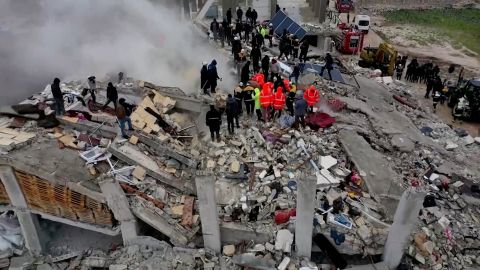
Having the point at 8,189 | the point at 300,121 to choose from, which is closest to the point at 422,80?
the point at 300,121

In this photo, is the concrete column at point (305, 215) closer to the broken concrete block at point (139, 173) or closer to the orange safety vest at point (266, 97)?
the broken concrete block at point (139, 173)

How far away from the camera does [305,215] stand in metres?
9.41

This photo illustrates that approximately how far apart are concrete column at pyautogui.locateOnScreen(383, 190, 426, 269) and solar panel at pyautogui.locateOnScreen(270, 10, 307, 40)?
13695mm

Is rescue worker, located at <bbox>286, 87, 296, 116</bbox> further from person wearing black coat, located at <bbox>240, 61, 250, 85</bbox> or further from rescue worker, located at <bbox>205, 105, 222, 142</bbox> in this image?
rescue worker, located at <bbox>205, 105, 222, 142</bbox>

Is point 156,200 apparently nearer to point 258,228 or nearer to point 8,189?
point 258,228

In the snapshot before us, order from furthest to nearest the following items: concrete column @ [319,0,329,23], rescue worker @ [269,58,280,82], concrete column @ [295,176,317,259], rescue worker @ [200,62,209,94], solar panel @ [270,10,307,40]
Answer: concrete column @ [319,0,329,23] < solar panel @ [270,10,307,40] < rescue worker @ [269,58,280,82] < rescue worker @ [200,62,209,94] < concrete column @ [295,176,317,259]

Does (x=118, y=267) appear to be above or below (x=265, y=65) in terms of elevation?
below

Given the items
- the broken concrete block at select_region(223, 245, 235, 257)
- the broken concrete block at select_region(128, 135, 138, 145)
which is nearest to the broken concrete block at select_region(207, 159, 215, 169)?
the broken concrete block at select_region(128, 135, 138, 145)

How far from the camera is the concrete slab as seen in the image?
11250 millimetres

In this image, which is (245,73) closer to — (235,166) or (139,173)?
(235,166)

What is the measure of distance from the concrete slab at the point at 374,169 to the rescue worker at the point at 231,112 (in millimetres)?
3229

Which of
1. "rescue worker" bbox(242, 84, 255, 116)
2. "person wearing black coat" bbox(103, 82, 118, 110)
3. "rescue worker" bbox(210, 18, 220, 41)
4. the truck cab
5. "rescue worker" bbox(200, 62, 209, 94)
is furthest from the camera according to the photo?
the truck cab

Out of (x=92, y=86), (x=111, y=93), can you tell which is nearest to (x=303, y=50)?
(x=111, y=93)

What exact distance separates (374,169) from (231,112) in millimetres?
4290
